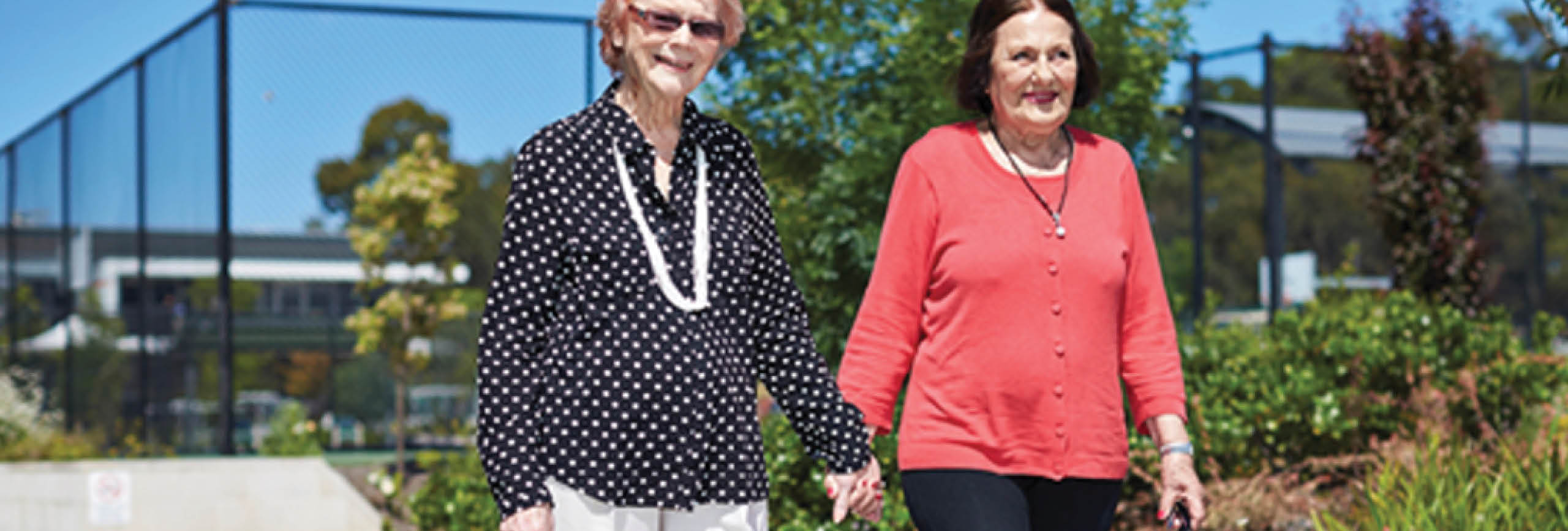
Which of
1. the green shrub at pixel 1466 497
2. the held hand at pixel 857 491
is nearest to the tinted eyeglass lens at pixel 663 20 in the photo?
the held hand at pixel 857 491

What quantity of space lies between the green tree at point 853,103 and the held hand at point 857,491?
106 inches

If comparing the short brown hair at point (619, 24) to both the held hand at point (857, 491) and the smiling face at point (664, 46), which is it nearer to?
the smiling face at point (664, 46)

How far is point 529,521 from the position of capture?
2088 mm

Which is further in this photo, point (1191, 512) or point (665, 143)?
point (1191, 512)

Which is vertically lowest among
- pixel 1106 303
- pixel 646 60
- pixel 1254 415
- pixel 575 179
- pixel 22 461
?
pixel 22 461

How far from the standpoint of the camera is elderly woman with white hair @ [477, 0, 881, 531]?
7.00 feet

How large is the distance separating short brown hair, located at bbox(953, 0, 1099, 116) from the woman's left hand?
0.70 m

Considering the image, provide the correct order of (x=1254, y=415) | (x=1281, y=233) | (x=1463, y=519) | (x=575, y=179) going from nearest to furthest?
(x=575, y=179), (x=1463, y=519), (x=1254, y=415), (x=1281, y=233)

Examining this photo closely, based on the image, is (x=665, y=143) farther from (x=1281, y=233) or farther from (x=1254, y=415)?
(x=1281, y=233)

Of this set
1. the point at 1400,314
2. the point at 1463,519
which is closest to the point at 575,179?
the point at 1463,519

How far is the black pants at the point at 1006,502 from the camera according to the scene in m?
2.57

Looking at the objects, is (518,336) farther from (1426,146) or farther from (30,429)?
(30,429)

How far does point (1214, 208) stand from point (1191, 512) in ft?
130

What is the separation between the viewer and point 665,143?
7.69 feet
